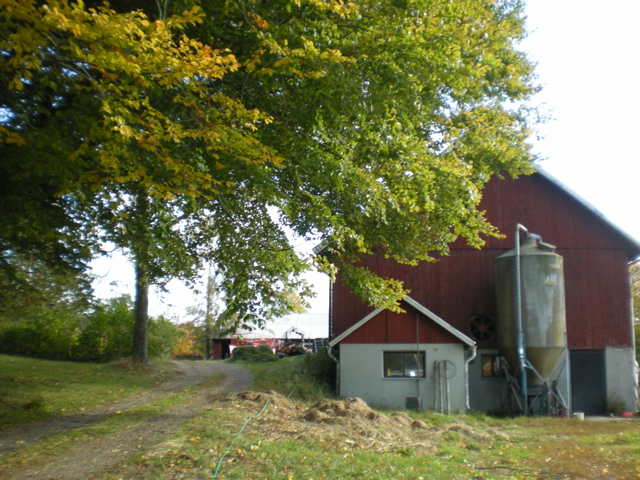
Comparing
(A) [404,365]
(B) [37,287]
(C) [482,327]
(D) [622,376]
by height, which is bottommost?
(D) [622,376]

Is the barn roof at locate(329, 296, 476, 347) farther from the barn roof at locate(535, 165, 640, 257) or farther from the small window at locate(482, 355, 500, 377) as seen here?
the barn roof at locate(535, 165, 640, 257)

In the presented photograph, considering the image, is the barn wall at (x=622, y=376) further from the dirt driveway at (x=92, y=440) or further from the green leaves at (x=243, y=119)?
the dirt driveway at (x=92, y=440)

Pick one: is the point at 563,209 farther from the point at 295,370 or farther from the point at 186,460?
the point at 186,460

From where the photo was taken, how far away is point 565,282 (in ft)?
87.5

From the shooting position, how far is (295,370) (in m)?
25.4

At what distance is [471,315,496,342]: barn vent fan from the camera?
26422 mm

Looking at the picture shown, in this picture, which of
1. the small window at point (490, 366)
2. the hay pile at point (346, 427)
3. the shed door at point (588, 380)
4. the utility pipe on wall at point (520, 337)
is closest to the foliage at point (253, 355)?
the small window at point (490, 366)

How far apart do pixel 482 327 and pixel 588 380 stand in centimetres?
528

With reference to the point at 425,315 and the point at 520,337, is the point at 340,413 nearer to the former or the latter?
the point at 425,315

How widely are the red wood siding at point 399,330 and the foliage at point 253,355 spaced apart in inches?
720

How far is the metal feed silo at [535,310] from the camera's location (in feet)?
77.9

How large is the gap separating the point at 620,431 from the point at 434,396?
6513mm

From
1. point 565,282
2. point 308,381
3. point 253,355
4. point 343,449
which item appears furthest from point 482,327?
point 253,355

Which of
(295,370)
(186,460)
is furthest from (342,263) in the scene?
(295,370)
